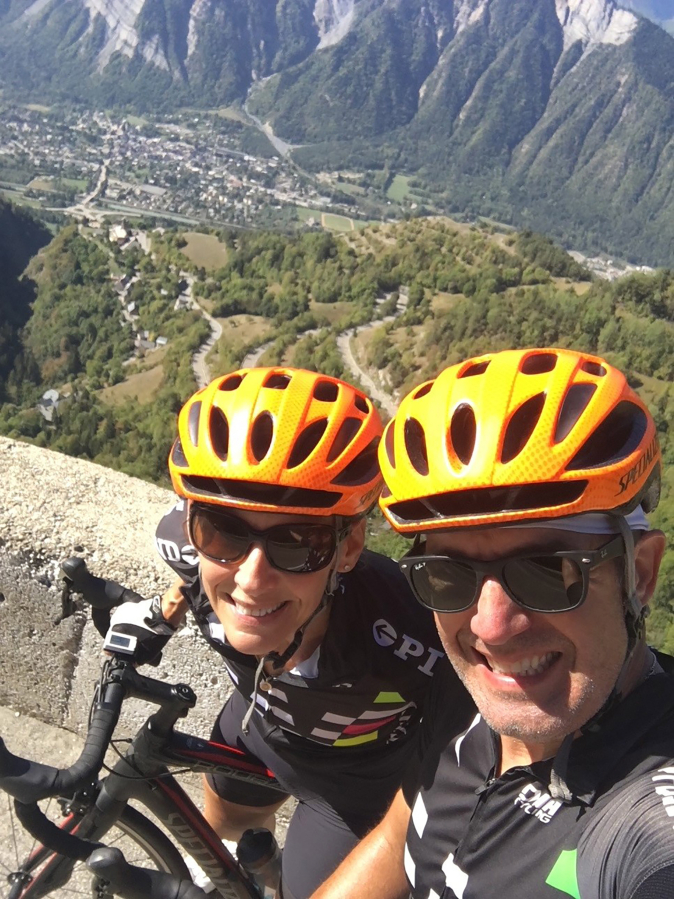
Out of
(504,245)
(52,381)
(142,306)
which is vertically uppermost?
(504,245)

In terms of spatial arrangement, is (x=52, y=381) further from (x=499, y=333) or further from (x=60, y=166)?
(x=60, y=166)

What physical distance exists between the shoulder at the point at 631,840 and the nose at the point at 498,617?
1.25 ft

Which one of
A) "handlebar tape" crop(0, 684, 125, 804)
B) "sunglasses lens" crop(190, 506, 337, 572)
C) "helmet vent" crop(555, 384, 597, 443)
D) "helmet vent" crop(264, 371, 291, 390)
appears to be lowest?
"handlebar tape" crop(0, 684, 125, 804)

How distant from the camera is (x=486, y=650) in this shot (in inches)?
61.7

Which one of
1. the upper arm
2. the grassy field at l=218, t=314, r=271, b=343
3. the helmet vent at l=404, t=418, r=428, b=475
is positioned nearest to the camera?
the helmet vent at l=404, t=418, r=428, b=475

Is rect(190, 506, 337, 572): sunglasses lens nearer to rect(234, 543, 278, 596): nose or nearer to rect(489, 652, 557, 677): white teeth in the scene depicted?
rect(234, 543, 278, 596): nose

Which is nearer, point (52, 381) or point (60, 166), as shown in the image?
point (52, 381)

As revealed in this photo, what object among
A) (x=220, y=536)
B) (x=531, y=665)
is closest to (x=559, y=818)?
(x=531, y=665)

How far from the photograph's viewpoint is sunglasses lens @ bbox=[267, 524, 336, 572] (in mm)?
2061

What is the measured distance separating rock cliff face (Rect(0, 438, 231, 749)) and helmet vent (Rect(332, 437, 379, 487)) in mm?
1155

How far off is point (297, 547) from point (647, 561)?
100cm

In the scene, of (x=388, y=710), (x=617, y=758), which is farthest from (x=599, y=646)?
(x=388, y=710)

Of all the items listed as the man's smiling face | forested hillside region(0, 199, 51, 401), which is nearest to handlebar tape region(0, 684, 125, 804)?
the man's smiling face

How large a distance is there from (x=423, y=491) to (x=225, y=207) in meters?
137
